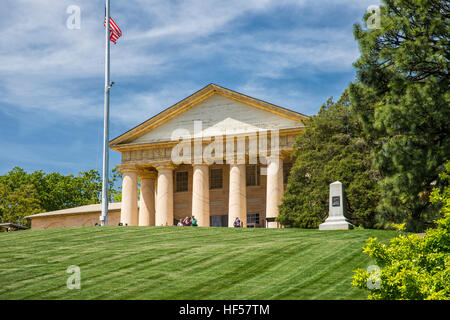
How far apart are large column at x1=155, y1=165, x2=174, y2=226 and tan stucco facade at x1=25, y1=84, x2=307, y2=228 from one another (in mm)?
91

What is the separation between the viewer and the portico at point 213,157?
164ft

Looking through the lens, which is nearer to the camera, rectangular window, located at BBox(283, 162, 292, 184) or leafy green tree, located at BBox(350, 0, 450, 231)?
leafy green tree, located at BBox(350, 0, 450, 231)

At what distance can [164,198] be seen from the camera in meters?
53.0

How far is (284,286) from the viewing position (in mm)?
16969

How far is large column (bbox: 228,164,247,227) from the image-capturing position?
1954 inches

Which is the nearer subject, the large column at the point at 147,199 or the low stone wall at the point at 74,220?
the large column at the point at 147,199

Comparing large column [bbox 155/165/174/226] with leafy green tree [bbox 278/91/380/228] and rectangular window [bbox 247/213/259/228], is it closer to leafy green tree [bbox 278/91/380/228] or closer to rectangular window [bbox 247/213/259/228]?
rectangular window [bbox 247/213/259/228]

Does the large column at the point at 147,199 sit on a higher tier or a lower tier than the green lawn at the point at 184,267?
higher

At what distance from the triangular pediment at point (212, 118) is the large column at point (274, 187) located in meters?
3.18

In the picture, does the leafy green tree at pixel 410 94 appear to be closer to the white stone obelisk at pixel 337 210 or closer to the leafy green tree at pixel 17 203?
the white stone obelisk at pixel 337 210

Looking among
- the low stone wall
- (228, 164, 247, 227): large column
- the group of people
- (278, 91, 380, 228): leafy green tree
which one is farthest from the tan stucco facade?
(278, 91, 380, 228): leafy green tree

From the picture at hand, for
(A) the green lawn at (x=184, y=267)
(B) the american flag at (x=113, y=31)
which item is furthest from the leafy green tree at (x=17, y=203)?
(A) the green lawn at (x=184, y=267)

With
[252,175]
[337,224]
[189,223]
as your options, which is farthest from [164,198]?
[337,224]
